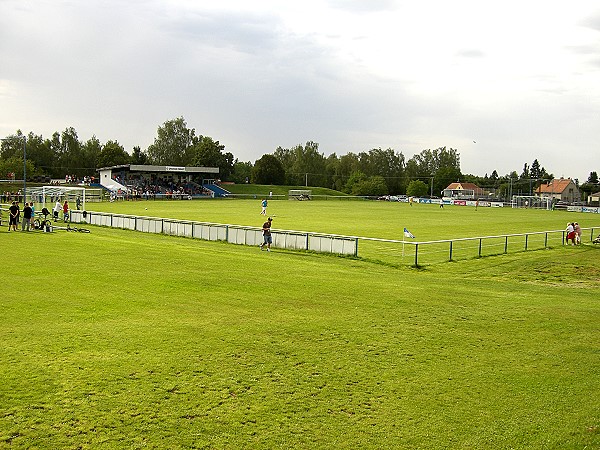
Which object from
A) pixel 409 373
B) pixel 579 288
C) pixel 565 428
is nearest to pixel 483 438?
pixel 565 428

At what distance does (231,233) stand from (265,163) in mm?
127014

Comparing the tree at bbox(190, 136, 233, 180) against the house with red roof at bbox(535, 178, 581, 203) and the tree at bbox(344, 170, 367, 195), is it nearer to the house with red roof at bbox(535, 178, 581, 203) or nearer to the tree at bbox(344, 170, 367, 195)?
the tree at bbox(344, 170, 367, 195)

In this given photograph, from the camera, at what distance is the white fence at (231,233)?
2858 cm

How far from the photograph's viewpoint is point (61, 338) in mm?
10922

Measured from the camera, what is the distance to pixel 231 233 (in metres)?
32.9

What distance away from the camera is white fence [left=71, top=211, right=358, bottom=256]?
28.6 meters

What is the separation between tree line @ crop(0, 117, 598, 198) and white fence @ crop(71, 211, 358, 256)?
86.6 m

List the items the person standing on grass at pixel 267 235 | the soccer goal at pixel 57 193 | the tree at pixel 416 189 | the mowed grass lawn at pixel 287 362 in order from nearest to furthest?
the mowed grass lawn at pixel 287 362
the person standing on grass at pixel 267 235
the soccer goal at pixel 57 193
the tree at pixel 416 189

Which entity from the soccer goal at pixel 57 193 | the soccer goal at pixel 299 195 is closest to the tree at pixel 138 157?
the soccer goal at pixel 299 195

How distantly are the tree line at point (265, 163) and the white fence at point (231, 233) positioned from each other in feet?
284

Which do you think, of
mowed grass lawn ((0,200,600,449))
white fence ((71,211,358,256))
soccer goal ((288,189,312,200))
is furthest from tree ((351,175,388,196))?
mowed grass lawn ((0,200,600,449))

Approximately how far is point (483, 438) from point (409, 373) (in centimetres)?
237

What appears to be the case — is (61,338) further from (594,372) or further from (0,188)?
(0,188)

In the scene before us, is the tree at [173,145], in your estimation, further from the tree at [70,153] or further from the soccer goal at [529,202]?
the soccer goal at [529,202]
